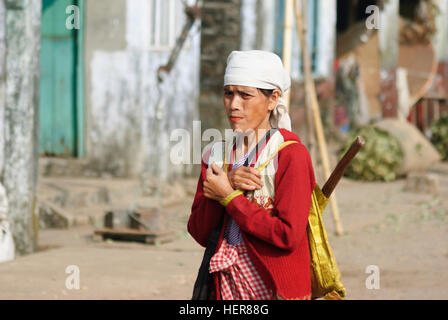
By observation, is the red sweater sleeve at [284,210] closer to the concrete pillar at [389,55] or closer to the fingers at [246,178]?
the fingers at [246,178]

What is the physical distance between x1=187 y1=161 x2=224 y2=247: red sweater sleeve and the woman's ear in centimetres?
32

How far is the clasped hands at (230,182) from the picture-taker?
2334mm

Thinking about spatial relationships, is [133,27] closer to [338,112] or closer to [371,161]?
[371,161]

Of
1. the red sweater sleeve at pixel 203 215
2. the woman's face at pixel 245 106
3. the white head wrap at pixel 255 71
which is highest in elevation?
the white head wrap at pixel 255 71

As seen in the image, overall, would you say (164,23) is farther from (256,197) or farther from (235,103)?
(256,197)

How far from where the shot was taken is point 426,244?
6805 millimetres

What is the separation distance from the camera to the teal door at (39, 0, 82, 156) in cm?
977

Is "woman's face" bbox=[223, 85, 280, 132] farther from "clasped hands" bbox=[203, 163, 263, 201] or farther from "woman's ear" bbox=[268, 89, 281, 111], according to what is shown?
"clasped hands" bbox=[203, 163, 263, 201]

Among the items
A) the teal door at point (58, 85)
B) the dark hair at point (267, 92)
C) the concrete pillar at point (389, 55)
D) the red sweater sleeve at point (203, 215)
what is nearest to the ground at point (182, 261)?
the teal door at point (58, 85)

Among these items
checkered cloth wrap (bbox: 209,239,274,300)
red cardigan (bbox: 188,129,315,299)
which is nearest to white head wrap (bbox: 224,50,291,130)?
red cardigan (bbox: 188,129,315,299)

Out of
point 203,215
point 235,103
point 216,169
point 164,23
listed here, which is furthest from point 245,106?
point 164,23

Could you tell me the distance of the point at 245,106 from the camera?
246 cm

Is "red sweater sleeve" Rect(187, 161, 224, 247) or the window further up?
the window

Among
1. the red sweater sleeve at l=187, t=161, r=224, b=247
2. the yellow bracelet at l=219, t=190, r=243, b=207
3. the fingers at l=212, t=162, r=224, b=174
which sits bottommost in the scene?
the red sweater sleeve at l=187, t=161, r=224, b=247
